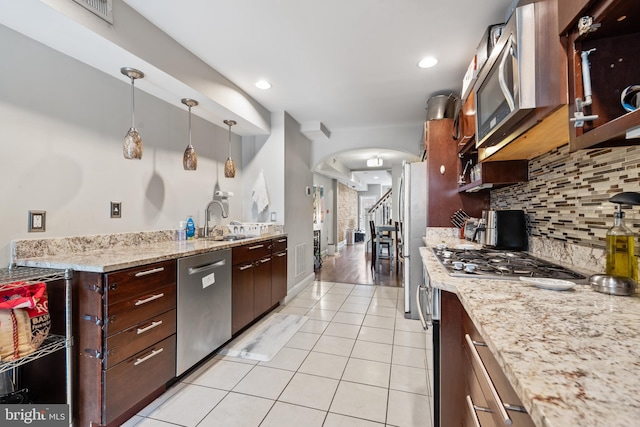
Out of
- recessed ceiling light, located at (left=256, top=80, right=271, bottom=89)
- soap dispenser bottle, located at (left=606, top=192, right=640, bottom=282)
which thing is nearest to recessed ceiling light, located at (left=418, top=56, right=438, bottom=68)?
recessed ceiling light, located at (left=256, top=80, right=271, bottom=89)

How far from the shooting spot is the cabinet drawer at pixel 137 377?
1438mm

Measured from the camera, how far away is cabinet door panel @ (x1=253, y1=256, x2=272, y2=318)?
9.35 feet

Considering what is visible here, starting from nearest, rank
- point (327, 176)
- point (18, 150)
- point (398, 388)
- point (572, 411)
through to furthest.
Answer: point (572, 411) → point (18, 150) → point (398, 388) → point (327, 176)

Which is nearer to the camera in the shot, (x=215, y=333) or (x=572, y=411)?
(x=572, y=411)

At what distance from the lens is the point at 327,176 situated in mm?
7914

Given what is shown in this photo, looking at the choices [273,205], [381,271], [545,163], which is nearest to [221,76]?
[273,205]

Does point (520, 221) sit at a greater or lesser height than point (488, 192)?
lesser

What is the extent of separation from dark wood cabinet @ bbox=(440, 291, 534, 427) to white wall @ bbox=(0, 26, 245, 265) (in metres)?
2.34

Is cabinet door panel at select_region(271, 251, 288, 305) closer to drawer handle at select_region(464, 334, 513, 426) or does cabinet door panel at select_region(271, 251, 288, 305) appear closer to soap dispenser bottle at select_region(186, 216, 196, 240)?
soap dispenser bottle at select_region(186, 216, 196, 240)

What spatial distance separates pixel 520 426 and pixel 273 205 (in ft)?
11.0

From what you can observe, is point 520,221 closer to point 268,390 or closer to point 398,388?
point 398,388

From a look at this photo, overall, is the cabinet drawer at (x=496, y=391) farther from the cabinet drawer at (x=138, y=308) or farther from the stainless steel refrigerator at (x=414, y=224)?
the stainless steel refrigerator at (x=414, y=224)

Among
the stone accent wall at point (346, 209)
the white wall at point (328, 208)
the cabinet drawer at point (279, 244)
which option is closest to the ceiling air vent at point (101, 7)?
the cabinet drawer at point (279, 244)

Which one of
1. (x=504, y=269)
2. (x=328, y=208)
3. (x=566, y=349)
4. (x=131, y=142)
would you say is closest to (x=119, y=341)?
(x=131, y=142)
